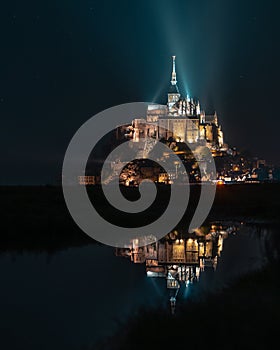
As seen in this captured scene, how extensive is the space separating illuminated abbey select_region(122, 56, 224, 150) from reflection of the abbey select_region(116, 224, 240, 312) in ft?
285

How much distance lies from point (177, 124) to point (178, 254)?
9809cm

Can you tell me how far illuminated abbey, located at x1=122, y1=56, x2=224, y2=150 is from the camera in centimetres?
11550

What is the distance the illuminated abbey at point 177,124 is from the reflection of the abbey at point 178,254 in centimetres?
8684

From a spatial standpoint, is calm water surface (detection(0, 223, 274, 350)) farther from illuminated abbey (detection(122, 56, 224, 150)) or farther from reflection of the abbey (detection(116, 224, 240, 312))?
illuminated abbey (detection(122, 56, 224, 150))

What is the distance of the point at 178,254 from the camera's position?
1920 centimetres

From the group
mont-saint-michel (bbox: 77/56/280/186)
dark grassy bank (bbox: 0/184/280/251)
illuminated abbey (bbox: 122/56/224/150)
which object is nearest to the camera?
dark grassy bank (bbox: 0/184/280/251)

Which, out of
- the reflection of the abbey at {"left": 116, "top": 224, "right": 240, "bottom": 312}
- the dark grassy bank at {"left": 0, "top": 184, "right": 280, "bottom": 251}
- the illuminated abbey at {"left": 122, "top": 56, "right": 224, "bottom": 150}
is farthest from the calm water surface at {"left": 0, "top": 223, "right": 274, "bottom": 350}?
the illuminated abbey at {"left": 122, "top": 56, "right": 224, "bottom": 150}

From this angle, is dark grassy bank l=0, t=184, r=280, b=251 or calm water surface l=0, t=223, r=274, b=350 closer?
calm water surface l=0, t=223, r=274, b=350

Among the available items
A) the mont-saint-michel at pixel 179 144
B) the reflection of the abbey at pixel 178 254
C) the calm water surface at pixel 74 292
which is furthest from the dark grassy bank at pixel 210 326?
the mont-saint-michel at pixel 179 144

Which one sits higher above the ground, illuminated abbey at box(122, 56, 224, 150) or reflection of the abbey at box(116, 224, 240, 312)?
illuminated abbey at box(122, 56, 224, 150)

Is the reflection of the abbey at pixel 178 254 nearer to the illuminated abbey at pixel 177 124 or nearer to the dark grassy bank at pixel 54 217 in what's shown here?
the dark grassy bank at pixel 54 217

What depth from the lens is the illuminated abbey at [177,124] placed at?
379ft

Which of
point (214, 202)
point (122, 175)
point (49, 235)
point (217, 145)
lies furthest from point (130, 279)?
point (217, 145)

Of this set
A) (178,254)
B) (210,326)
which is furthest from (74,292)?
(178,254)
